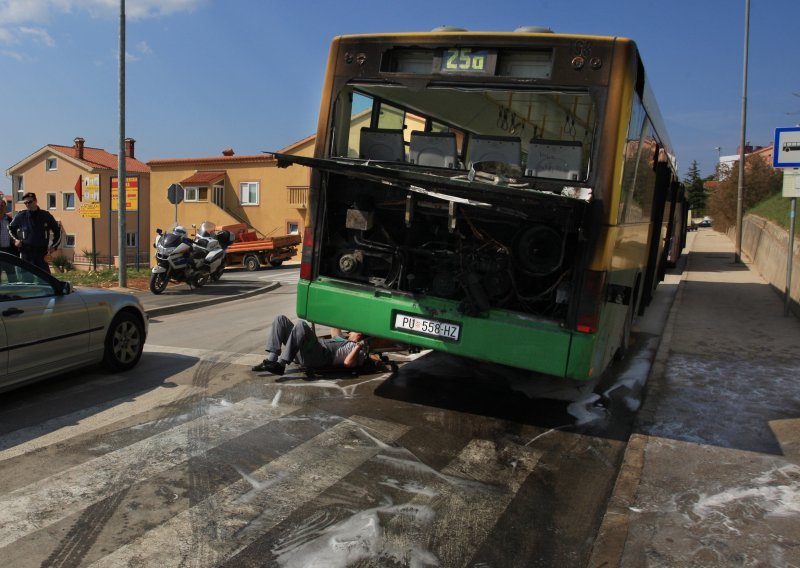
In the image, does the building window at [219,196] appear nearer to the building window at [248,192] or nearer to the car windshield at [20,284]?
the building window at [248,192]

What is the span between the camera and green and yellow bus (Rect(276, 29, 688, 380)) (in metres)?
5.09

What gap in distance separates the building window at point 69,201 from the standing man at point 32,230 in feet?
152

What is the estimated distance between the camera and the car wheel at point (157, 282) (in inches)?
540

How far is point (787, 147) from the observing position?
1073 centimetres

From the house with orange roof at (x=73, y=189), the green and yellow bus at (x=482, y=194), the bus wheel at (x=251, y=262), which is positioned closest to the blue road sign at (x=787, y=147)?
the green and yellow bus at (x=482, y=194)

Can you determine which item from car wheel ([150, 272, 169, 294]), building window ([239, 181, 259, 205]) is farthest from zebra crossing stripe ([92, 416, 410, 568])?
building window ([239, 181, 259, 205])

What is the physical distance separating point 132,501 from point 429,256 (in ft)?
10.8

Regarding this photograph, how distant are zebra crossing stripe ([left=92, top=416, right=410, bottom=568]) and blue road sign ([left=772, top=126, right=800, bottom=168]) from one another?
9.22 metres

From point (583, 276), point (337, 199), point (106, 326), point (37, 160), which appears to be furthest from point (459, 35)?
point (37, 160)

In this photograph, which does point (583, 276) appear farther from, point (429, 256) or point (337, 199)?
point (337, 199)

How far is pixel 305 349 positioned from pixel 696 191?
320 feet

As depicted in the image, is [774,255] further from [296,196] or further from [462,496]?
[296,196]

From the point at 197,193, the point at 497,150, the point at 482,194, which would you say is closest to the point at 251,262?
the point at 197,193

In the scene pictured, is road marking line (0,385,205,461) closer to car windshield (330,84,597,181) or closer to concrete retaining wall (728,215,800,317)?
car windshield (330,84,597,181)
